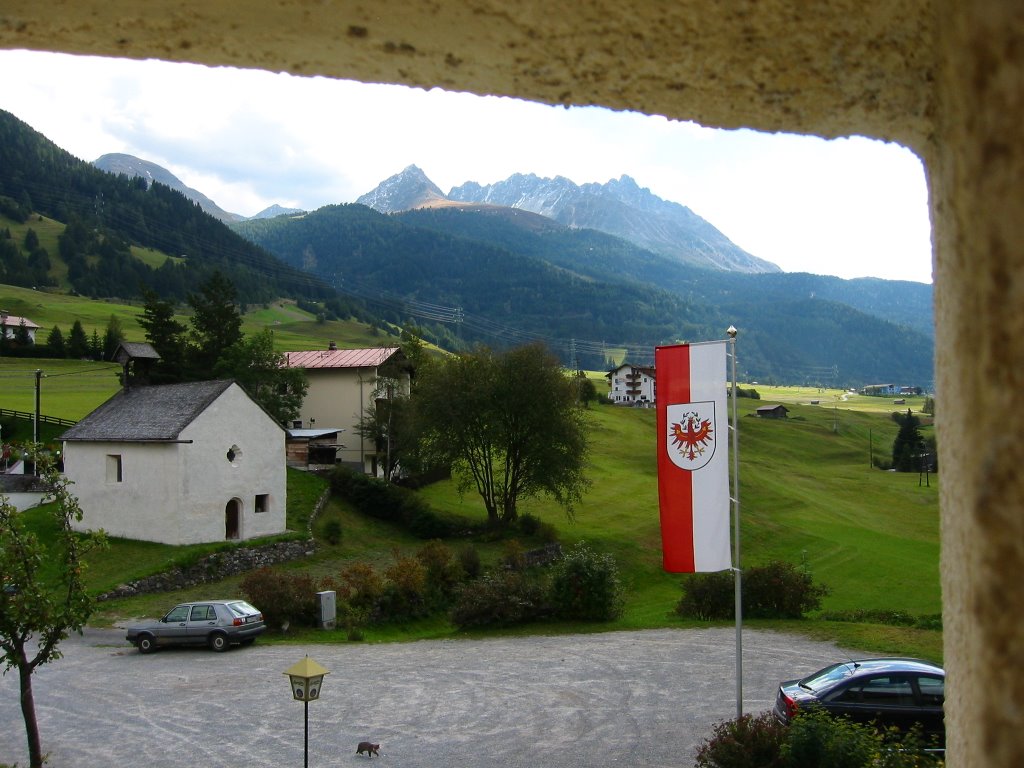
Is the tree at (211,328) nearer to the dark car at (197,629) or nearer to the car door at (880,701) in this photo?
the dark car at (197,629)

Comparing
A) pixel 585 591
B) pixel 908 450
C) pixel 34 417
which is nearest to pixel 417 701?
pixel 585 591

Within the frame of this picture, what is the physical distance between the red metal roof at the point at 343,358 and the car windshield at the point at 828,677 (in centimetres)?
4418

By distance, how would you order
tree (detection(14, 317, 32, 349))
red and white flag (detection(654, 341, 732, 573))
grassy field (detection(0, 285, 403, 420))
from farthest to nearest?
tree (detection(14, 317, 32, 349)) → grassy field (detection(0, 285, 403, 420)) → red and white flag (detection(654, 341, 732, 573))

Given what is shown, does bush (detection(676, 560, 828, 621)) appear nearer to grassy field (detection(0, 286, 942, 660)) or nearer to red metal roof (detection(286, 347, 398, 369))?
grassy field (detection(0, 286, 942, 660))

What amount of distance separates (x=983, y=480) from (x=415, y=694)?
1848 centimetres

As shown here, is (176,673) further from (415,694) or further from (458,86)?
(458,86)

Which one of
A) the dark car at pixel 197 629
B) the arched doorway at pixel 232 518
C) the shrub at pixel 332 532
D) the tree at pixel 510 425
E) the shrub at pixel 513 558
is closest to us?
the dark car at pixel 197 629

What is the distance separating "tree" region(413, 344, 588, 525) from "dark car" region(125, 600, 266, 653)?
2049 centimetres

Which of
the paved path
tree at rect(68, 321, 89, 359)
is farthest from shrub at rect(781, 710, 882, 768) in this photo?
tree at rect(68, 321, 89, 359)

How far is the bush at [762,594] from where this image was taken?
83.9ft

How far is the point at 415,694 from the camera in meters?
18.2

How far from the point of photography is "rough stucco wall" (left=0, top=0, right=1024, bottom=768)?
113cm

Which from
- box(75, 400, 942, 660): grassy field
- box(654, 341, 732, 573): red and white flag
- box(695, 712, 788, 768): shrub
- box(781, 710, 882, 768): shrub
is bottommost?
box(75, 400, 942, 660): grassy field

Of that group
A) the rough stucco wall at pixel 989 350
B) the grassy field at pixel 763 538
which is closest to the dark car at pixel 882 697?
the grassy field at pixel 763 538
